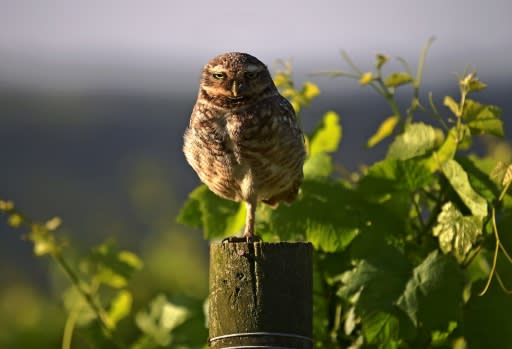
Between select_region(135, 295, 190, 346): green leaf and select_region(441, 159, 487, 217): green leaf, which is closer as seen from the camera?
select_region(441, 159, 487, 217): green leaf

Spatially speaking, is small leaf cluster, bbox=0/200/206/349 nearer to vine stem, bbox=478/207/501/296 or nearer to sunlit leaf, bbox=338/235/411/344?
sunlit leaf, bbox=338/235/411/344

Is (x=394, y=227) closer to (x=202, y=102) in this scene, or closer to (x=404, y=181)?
(x=404, y=181)

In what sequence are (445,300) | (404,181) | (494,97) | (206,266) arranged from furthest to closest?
(494,97) < (206,266) < (404,181) < (445,300)

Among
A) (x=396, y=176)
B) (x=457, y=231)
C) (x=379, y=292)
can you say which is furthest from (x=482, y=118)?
(x=379, y=292)

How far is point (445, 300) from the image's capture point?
5285 millimetres

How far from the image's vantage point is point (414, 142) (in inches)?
229

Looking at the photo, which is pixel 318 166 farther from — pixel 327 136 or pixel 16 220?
pixel 16 220

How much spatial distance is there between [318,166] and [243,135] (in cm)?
89

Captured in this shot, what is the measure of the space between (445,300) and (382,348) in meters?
0.38

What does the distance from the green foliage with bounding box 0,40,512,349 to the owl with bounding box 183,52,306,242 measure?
0.38 meters

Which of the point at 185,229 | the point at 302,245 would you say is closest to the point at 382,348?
the point at 302,245

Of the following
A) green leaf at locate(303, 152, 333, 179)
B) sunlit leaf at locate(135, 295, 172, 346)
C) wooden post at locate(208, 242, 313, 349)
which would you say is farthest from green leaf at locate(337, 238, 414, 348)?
sunlit leaf at locate(135, 295, 172, 346)

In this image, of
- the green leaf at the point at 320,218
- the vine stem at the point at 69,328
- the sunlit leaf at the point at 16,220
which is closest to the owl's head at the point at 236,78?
the green leaf at the point at 320,218

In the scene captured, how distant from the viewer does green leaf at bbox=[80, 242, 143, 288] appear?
6.41 m
